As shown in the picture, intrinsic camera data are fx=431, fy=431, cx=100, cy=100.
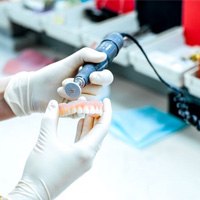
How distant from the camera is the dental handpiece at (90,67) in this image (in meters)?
0.91

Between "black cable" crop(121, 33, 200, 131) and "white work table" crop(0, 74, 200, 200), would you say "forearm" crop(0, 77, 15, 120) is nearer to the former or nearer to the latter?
"white work table" crop(0, 74, 200, 200)

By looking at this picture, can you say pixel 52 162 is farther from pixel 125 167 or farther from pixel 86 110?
pixel 125 167

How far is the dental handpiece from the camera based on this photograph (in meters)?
0.91

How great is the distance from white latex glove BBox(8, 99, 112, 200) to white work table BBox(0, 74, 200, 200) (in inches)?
9.9

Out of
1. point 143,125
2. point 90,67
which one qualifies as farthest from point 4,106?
point 143,125

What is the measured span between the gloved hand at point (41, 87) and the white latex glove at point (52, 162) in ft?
0.68

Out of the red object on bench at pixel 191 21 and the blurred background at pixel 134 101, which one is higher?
the red object on bench at pixel 191 21

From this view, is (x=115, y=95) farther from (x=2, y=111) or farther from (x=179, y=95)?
(x=2, y=111)

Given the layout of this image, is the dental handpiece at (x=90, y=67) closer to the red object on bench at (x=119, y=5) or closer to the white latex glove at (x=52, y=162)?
the white latex glove at (x=52, y=162)

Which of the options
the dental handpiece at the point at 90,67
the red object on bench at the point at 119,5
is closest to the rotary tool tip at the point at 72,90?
the dental handpiece at the point at 90,67

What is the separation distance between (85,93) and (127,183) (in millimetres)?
A: 273

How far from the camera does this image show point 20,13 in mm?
1847

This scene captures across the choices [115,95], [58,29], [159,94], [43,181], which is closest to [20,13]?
[58,29]

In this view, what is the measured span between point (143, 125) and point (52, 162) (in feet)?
1.84
